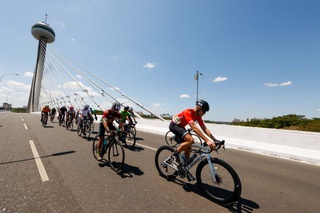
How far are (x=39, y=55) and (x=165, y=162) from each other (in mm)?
69002

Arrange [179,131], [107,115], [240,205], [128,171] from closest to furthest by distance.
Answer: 1. [240,205]
2. [179,131]
3. [128,171]
4. [107,115]

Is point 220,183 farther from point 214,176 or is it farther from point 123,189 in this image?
point 123,189

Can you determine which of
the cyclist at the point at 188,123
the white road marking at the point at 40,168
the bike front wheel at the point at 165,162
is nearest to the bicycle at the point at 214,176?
the bike front wheel at the point at 165,162

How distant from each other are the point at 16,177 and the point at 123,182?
2.34 meters

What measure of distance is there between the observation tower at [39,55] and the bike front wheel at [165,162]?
2397 inches

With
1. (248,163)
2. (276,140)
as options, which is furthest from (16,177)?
(276,140)

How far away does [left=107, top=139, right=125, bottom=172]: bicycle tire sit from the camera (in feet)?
15.3

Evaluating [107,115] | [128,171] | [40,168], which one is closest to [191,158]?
[128,171]

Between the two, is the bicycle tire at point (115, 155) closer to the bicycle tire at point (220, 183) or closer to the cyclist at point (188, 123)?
the cyclist at point (188, 123)

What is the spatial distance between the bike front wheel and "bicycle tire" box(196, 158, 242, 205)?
84 centimetres

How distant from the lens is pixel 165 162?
4359 mm

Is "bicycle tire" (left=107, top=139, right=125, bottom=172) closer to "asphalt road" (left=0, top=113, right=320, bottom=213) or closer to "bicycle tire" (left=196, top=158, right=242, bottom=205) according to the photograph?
"asphalt road" (left=0, top=113, right=320, bottom=213)

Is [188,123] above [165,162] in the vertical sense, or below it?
above

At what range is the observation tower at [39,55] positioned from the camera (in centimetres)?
5344
